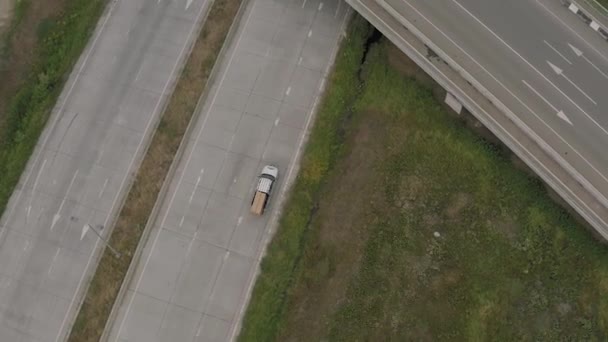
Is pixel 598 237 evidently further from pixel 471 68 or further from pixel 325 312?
pixel 325 312

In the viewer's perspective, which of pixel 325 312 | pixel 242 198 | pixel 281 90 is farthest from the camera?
pixel 281 90

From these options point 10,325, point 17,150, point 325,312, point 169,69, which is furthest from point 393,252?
point 17,150

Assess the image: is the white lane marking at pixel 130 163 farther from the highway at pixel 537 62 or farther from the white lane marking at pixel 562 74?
the white lane marking at pixel 562 74

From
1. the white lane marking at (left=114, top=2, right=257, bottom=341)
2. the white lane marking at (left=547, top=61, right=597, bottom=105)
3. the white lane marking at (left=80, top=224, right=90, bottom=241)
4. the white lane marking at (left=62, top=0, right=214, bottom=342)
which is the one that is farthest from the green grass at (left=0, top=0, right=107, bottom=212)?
the white lane marking at (left=547, top=61, right=597, bottom=105)

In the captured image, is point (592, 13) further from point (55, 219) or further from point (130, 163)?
point (55, 219)

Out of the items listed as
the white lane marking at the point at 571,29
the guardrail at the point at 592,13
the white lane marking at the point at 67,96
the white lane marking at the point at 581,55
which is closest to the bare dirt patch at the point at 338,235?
the white lane marking at the point at 581,55
